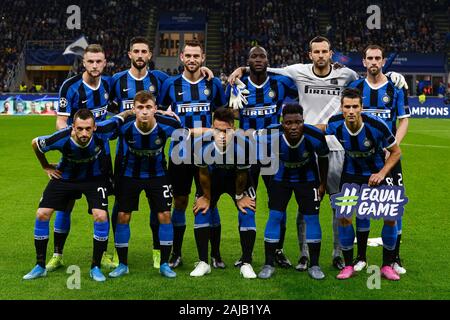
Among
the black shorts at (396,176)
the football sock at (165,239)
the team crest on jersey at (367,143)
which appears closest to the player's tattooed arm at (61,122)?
the football sock at (165,239)

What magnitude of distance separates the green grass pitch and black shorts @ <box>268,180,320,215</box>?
0.63 meters

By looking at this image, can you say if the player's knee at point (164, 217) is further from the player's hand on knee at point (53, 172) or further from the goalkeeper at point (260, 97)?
the player's hand on knee at point (53, 172)

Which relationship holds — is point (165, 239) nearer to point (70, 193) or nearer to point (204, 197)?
point (204, 197)

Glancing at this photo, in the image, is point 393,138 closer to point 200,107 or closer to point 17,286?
point 200,107

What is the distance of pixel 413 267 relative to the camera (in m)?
6.01

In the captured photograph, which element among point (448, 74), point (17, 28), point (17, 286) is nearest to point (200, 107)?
point (17, 286)

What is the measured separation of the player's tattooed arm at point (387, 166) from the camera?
5492 millimetres

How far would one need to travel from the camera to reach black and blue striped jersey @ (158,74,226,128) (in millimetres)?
6211

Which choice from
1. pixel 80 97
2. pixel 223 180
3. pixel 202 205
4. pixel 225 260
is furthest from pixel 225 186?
pixel 80 97

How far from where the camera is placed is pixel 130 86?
6219 mm

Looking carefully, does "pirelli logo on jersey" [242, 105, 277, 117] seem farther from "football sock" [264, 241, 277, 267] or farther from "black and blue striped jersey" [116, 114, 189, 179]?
"football sock" [264, 241, 277, 267]

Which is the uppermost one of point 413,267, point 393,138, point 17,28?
point 17,28

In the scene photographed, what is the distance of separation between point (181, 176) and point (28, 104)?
26781mm

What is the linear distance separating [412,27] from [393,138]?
36.6m
